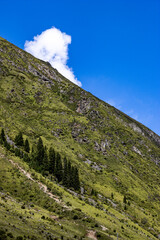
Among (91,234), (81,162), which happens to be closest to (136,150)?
(81,162)

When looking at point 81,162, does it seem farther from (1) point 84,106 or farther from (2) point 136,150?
(1) point 84,106

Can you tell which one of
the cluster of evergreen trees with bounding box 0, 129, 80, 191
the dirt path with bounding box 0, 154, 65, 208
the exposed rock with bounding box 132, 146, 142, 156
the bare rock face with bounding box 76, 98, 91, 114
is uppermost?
the bare rock face with bounding box 76, 98, 91, 114

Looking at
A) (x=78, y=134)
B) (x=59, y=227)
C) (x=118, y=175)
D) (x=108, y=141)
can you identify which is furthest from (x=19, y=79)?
(x=59, y=227)

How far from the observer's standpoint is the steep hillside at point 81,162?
47.9m

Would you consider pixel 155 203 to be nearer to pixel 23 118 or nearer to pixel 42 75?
pixel 23 118

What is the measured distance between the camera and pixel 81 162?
107 metres

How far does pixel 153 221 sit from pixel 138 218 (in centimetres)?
906

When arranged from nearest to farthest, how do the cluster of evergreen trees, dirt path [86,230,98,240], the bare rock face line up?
dirt path [86,230,98,240], the cluster of evergreen trees, the bare rock face

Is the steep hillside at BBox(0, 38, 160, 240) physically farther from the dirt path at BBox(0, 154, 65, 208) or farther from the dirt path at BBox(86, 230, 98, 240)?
Result: the dirt path at BBox(0, 154, 65, 208)

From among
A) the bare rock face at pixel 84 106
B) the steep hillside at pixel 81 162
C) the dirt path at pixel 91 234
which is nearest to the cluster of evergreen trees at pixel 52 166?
the steep hillside at pixel 81 162

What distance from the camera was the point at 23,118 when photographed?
124438mm

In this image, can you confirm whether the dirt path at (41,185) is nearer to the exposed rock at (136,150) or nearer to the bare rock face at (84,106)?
the bare rock face at (84,106)

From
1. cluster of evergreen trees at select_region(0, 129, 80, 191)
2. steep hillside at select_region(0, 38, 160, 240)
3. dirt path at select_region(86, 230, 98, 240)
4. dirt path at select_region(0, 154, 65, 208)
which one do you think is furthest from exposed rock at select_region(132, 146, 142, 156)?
dirt path at select_region(86, 230, 98, 240)

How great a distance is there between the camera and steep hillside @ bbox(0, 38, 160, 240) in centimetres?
4795
